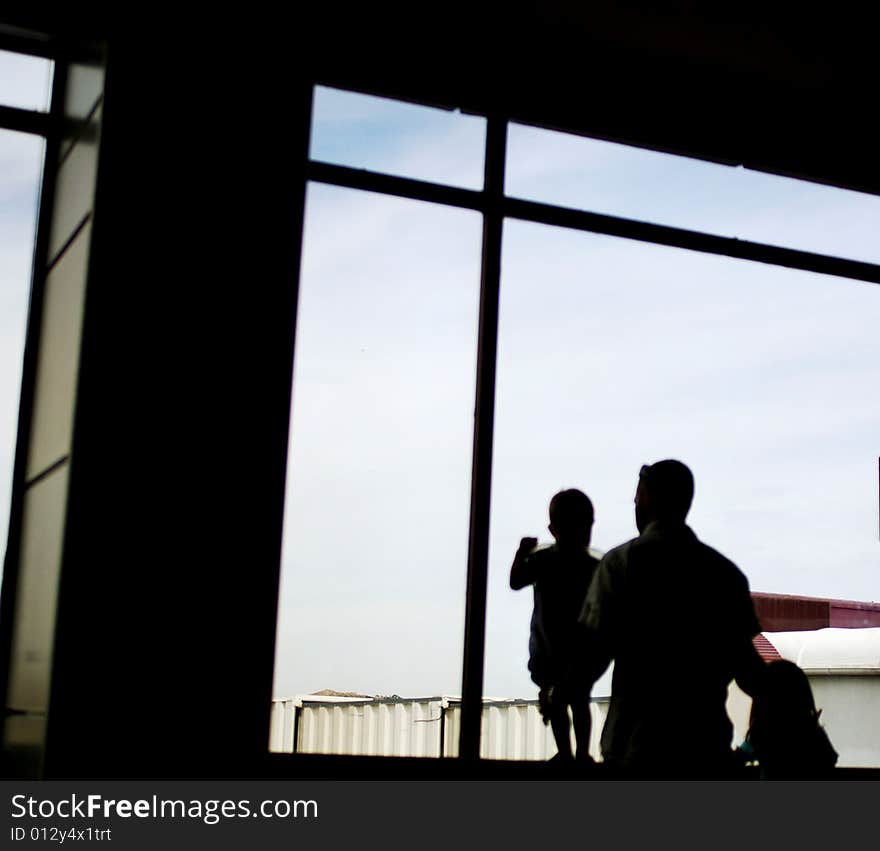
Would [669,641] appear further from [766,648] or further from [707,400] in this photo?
[766,648]

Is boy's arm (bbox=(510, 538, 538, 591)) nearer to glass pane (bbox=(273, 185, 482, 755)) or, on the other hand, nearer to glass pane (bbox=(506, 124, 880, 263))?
glass pane (bbox=(273, 185, 482, 755))

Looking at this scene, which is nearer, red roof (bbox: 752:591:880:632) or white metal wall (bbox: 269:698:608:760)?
red roof (bbox: 752:591:880:632)

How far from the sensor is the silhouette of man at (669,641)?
3424mm

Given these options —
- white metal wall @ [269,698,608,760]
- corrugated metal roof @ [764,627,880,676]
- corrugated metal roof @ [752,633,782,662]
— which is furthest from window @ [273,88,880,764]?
white metal wall @ [269,698,608,760]

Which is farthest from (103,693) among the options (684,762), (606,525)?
(606,525)

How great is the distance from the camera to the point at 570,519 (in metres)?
4.47

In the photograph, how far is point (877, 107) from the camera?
16.9ft

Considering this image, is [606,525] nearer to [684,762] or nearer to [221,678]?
[684,762]

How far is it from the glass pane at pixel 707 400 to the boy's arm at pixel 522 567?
0.20ft

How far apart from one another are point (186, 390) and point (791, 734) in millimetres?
2050

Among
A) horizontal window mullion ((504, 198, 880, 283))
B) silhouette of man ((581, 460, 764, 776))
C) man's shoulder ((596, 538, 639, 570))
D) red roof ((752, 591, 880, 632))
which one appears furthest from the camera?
red roof ((752, 591, 880, 632))

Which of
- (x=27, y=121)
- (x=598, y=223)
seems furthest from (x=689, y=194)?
(x=27, y=121)

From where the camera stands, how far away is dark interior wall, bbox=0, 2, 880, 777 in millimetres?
3516
